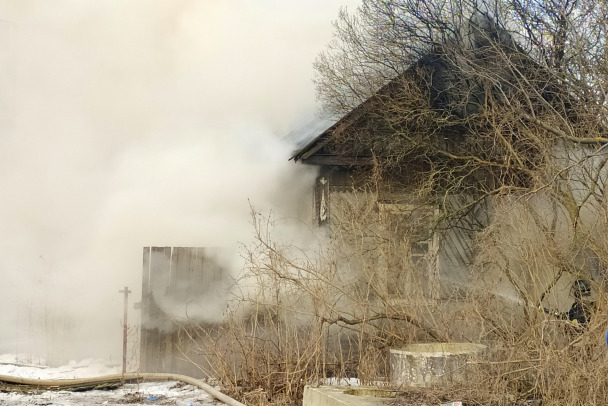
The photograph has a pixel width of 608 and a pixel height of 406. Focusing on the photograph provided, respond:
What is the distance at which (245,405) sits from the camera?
736cm

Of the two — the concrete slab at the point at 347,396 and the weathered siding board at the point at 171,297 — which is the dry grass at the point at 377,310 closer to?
the concrete slab at the point at 347,396

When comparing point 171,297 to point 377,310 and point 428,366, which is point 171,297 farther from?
point 428,366

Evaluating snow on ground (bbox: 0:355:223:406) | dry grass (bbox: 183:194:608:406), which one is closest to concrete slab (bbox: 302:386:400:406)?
dry grass (bbox: 183:194:608:406)

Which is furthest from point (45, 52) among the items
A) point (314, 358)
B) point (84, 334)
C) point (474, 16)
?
point (314, 358)

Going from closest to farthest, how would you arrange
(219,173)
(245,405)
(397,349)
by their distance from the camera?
(245,405) → (397,349) → (219,173)

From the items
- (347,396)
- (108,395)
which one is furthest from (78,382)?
(347,396)

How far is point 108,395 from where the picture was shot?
29.2 ft

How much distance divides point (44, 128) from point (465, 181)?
854 cm

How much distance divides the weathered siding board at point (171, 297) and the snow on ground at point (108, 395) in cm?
47

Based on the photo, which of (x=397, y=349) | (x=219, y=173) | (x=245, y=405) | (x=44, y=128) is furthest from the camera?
(x=44, y=128)

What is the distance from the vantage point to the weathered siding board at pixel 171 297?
10.2 meters

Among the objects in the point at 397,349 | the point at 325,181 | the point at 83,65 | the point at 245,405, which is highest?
the point at 83,65

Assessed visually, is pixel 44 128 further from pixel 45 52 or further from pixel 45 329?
pixel 45 329

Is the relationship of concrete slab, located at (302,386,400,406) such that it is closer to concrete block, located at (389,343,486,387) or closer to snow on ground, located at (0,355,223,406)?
concrete block, located at (389,343,486,387)
